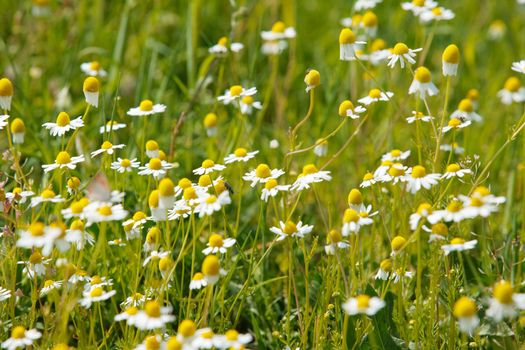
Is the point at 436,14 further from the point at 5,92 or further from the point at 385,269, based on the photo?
the point at 5,92

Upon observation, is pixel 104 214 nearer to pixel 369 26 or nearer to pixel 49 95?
pixel 369 26

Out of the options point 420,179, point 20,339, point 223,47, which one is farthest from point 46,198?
point 223,47

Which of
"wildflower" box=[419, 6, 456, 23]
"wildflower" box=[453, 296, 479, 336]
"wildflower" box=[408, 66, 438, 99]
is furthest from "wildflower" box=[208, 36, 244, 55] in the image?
"wildflower" box=[453, 296, 479, 336]

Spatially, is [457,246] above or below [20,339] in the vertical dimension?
above

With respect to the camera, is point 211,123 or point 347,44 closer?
point 347,44

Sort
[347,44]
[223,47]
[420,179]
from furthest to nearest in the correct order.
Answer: [223,47] < [347,44] < [420,179]

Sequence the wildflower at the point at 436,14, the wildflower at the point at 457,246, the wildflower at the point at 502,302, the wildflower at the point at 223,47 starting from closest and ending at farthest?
1. the wildflower at the point at 502,302
2. the wildflower at the point at 457,246
3. the wildflower at the point at 436,14
4. the wildflower at the point at 223,47

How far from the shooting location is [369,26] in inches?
105

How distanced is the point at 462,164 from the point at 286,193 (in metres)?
0.53

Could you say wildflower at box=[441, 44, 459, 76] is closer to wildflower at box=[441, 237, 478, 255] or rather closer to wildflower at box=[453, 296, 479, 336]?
wildflower at box=[441, 237, 478, 255]

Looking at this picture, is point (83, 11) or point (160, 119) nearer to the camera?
point (160, 119)

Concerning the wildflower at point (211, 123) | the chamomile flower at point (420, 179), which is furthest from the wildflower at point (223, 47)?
the chamomile flower at point (420, 179)

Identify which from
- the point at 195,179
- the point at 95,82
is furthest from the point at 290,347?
the point at 195,179

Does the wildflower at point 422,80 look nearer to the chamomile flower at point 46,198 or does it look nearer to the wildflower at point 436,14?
the wildflower at point 436,14
